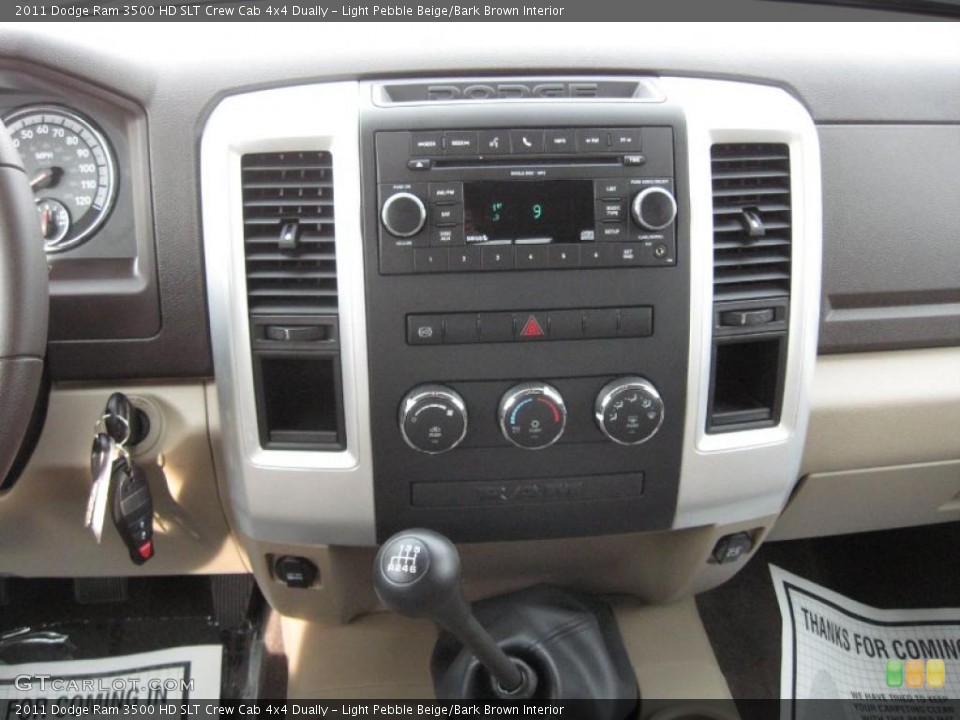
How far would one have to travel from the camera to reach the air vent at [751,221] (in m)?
0.92

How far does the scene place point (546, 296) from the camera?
87 centimetres

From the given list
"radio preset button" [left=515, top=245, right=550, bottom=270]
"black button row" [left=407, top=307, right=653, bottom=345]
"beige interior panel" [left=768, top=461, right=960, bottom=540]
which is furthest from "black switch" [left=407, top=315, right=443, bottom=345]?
"beige interior panel" [left=768, top=461, right=960, bottom=540]

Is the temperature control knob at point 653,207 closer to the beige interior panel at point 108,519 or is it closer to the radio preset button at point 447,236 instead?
the radio preset button at point 447,236

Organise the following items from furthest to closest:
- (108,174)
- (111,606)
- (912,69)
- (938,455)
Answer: (111,606), (938,455), (912,69), (108,174)

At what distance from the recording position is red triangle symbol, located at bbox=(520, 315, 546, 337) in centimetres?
88

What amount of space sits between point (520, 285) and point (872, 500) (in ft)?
2.40

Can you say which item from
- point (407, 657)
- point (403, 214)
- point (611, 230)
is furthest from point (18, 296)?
point (407, 657)

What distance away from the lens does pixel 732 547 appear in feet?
3.75

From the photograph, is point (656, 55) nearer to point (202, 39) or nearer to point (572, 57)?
point (572, 57)

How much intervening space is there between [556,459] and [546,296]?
7.6 inches

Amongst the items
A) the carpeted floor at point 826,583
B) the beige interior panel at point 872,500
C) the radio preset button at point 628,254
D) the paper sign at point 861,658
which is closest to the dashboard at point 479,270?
the radio preset button at point 628,254

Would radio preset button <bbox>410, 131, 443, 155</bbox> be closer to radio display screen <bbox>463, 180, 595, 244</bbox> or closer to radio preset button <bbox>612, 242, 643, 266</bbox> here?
radio display screen <bbox>463, 180, 595, 244</bbox>

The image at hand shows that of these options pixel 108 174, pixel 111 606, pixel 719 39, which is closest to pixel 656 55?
pixel 719 39

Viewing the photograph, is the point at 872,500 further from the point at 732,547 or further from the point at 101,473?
the point at 101,473
